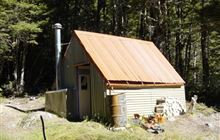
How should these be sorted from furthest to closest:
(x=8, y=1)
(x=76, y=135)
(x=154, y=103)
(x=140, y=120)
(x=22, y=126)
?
(x=8, y=1) → (x=154, y=103) → (x=140, y=120) → (x=22, y=126) → (x=76, y=135)

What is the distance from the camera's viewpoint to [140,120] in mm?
18891

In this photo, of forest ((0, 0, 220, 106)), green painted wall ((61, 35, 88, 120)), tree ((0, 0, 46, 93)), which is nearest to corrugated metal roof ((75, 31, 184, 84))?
green painted wall ((61, 35, 88, 120))

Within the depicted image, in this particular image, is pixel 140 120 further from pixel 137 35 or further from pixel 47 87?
pixel 137 35

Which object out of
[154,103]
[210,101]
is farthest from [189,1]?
[154,103]

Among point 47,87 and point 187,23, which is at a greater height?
point 187,23

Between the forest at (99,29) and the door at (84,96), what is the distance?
961 cm

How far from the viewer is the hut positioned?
62.7 ft

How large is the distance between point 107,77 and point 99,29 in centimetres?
1920

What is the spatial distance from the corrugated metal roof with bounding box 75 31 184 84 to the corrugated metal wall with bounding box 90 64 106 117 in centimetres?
45

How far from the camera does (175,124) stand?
64.0ft

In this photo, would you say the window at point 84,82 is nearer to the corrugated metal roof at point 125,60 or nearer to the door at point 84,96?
the door at point 84,96

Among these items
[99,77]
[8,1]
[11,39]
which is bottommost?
[99,77]

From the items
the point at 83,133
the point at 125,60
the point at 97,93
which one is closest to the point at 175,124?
the point at 97,93

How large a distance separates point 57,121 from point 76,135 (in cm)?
387
